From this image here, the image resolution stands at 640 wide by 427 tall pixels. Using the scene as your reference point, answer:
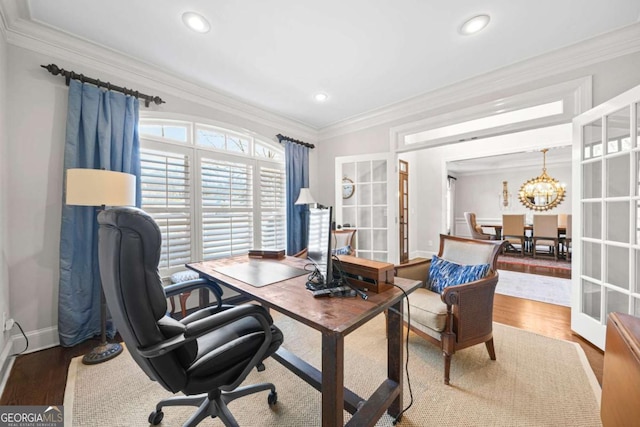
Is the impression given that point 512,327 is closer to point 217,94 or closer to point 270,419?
point 270,419

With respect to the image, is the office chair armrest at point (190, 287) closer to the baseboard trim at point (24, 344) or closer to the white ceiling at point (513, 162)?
the baseboard trim at point (24, 344)

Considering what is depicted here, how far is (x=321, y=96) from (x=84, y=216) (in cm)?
267

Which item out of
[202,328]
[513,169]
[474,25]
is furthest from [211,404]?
[513,169]

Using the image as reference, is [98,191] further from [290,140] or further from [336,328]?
[290,140]

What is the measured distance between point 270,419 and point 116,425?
0.81 meters

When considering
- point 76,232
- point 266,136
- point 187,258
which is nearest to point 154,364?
point 76,232

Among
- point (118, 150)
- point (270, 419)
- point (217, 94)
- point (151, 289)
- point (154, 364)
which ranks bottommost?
point (270, 419)

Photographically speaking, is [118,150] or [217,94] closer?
[118,150]

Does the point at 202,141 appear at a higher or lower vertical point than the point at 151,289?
higher

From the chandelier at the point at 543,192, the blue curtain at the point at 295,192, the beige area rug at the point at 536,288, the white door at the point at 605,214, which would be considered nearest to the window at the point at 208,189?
the blue curtain at the point at 295,192

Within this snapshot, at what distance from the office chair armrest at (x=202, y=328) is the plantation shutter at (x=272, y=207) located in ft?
8.09

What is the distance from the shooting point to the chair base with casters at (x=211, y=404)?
117 cm

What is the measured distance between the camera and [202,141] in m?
2.92

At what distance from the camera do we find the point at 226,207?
10.2 feet
